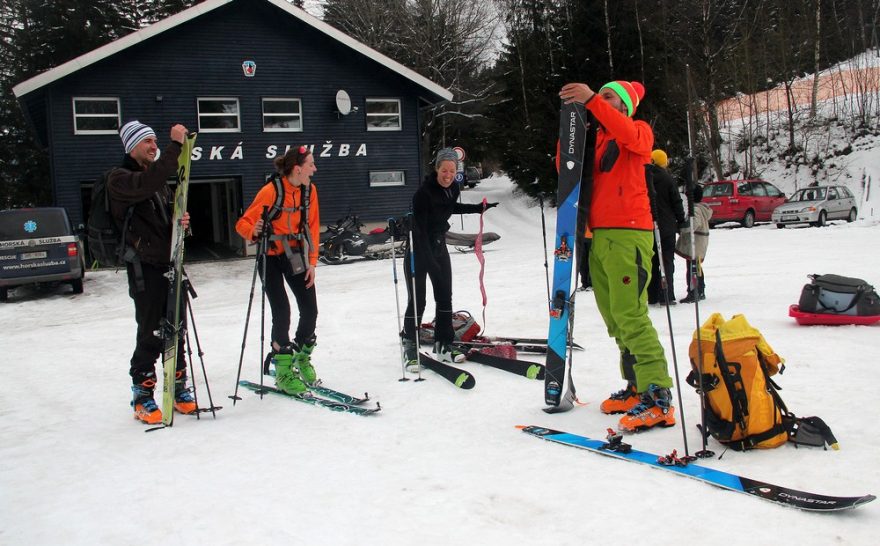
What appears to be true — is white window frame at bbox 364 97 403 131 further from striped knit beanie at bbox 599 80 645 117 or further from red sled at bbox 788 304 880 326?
striped knit beanie at bbox 599 80 645 117

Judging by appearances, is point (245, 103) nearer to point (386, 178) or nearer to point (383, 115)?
point (383, 115)

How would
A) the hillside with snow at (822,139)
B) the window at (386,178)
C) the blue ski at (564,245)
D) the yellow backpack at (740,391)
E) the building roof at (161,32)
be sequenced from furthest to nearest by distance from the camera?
1. the hillside with snow at (822,139)
2. the window at (386,178)
3. the building roof at (161,32)
4. the blue ski at (564,245)
5. the yellow backpack at (740,391)

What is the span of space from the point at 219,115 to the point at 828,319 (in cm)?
1955

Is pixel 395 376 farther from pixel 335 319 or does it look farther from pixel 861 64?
pixel 861 64

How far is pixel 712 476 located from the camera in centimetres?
359

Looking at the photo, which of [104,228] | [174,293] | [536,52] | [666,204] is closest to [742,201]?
[536,52]

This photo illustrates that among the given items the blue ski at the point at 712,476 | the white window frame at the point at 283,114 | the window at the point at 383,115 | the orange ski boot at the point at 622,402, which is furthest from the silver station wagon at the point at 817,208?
the blue ski at the point at 712,476

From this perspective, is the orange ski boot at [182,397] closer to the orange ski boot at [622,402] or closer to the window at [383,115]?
the orange ski boot at [622,402]

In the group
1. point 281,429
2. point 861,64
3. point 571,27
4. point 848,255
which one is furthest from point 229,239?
point 861,64

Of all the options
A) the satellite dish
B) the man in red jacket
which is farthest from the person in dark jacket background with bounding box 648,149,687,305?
the satellite dish

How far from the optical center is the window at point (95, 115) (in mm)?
20953

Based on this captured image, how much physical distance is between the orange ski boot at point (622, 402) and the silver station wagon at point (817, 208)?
20750 millimetres

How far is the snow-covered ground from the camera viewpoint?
3.24m

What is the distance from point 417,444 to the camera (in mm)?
4492
